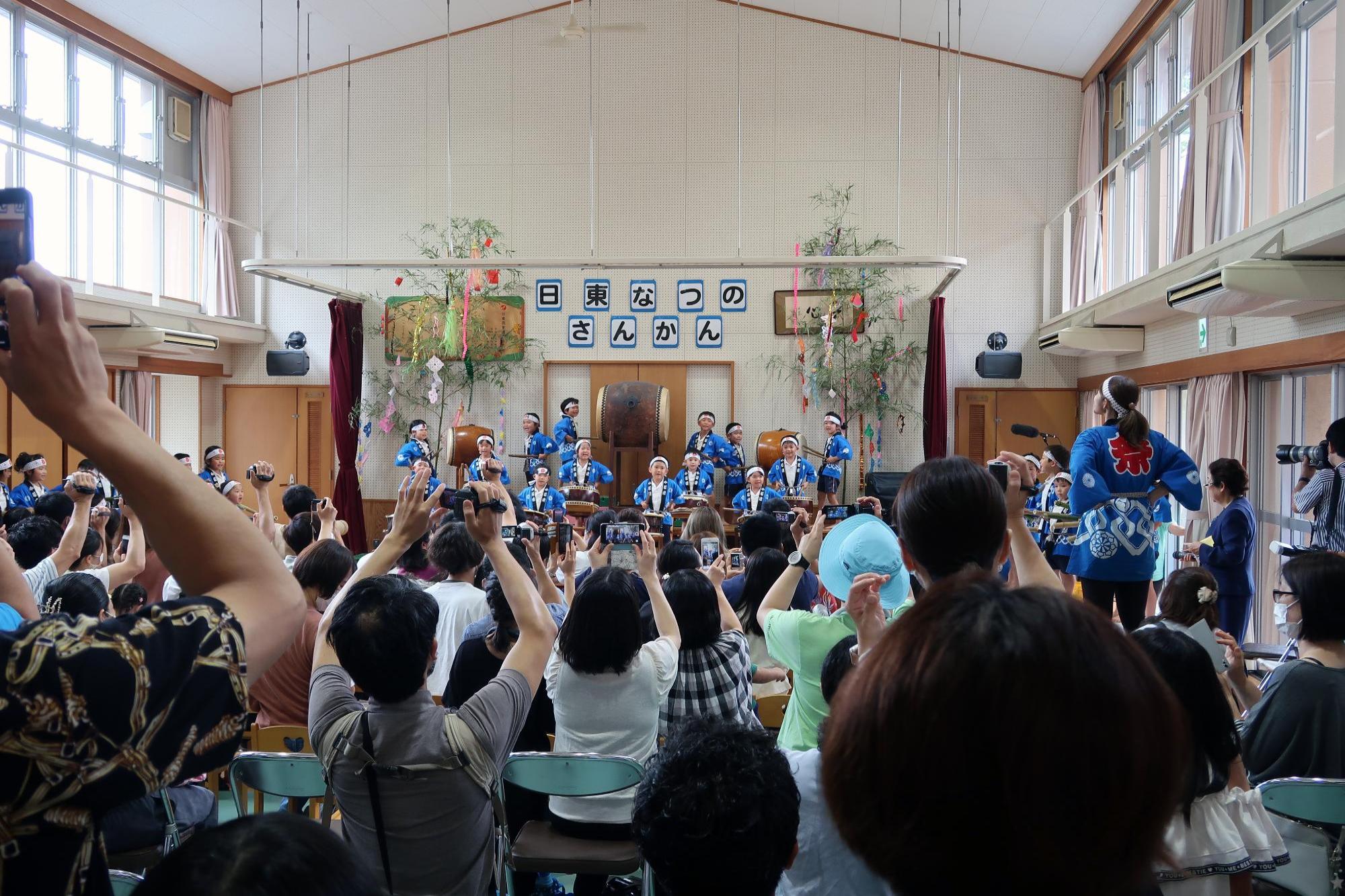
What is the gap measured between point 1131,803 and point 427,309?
1039 cm

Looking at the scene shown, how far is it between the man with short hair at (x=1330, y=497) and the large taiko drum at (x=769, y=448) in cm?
549

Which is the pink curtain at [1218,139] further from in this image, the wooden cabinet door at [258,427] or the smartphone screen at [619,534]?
the wooden cabinet door at [258,427]

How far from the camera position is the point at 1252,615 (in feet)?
20.2

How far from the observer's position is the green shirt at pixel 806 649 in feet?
7.01

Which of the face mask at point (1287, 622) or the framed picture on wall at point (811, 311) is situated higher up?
the framed picture on wall at point (811, 311)

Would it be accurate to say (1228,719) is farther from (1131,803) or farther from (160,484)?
(160,484)

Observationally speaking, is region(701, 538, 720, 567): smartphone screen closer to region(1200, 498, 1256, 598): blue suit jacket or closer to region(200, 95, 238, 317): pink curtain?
region(1200, 498, 1256, 598): blue suit jacket

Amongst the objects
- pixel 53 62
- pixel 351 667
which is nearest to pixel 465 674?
pixel 351 667

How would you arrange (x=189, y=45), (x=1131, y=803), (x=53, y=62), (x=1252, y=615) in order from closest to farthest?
(x=1131, y=803) → (x=1252, y=615) → (x=53, y=62) → (x=189, y=45)

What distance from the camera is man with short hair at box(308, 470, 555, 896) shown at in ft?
5.49

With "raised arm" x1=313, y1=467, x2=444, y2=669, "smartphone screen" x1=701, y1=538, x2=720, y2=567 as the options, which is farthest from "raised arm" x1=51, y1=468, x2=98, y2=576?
"smartphone screen" x1=701, y1=538, x2=720, y2=567

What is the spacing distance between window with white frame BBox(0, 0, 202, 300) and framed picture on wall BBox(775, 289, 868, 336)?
6.27 meters

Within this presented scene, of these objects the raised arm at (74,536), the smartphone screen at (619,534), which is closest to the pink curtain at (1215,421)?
the smartphone screen at (619,534)

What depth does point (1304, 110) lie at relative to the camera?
5.53m
